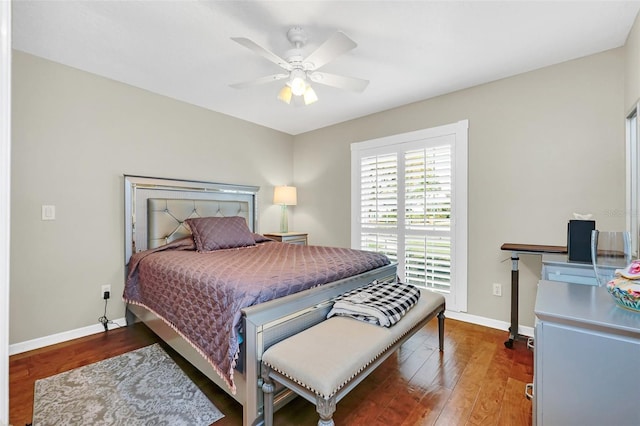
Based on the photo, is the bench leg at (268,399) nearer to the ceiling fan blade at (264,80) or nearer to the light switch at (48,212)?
the ceiling fan blade at (264,80)

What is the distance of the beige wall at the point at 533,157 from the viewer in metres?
2.31

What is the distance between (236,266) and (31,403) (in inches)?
55.5

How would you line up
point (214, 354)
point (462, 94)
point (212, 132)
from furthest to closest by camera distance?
point (212, 132)
point (462, 94)
point (214, 354)

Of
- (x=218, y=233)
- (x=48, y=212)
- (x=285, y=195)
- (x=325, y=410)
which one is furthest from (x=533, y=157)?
(x=48, y=212)

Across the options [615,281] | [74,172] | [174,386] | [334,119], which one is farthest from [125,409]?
[334,119]

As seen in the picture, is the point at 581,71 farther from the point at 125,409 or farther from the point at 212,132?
the point at 125,409

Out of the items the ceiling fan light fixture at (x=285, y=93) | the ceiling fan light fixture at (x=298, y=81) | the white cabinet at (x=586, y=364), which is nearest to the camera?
the white cabinet at (x=586, y=364)

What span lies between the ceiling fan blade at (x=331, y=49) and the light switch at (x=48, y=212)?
2.50 metres

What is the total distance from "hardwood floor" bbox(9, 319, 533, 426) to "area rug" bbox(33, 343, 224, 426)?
0.25 ft

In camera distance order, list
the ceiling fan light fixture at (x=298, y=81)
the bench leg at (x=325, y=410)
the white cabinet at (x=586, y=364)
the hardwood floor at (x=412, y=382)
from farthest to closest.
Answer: the ceiling fan light fixture at (x=298, y=81) → the hardwood floor at (x=412, y=382) → the bench leg at (x=325, y=410) → the white cabinet at (x=586, y=364)

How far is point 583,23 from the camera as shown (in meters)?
1.98

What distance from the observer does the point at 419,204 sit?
10.8ft

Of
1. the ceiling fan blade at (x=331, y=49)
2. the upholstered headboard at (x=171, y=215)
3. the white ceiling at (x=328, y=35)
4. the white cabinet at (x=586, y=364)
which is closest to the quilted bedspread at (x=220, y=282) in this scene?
the upholstered headboard at (x=171, y=215)

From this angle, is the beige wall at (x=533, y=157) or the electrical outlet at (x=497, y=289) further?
the electrical outlet at (x=497, y=289)
